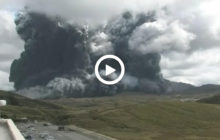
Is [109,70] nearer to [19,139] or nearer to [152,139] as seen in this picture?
[19,139]

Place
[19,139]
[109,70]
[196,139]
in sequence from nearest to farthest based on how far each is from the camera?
[19,139], [109,70], [196,139]

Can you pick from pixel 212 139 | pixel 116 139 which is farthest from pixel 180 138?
pixel 116 139

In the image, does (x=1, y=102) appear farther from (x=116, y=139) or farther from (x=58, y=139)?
(x=116, y=139)

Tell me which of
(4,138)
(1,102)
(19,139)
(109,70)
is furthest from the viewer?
(109,70)

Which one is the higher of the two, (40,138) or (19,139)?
(19,139)

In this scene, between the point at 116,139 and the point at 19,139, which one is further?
the point at 116,139

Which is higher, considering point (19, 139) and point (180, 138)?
point (19, 139)

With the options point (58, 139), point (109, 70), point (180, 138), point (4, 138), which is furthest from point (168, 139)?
point (4, 138)

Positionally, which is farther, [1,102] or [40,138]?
[40,138]

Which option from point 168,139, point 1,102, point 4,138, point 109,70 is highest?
point 109,70
